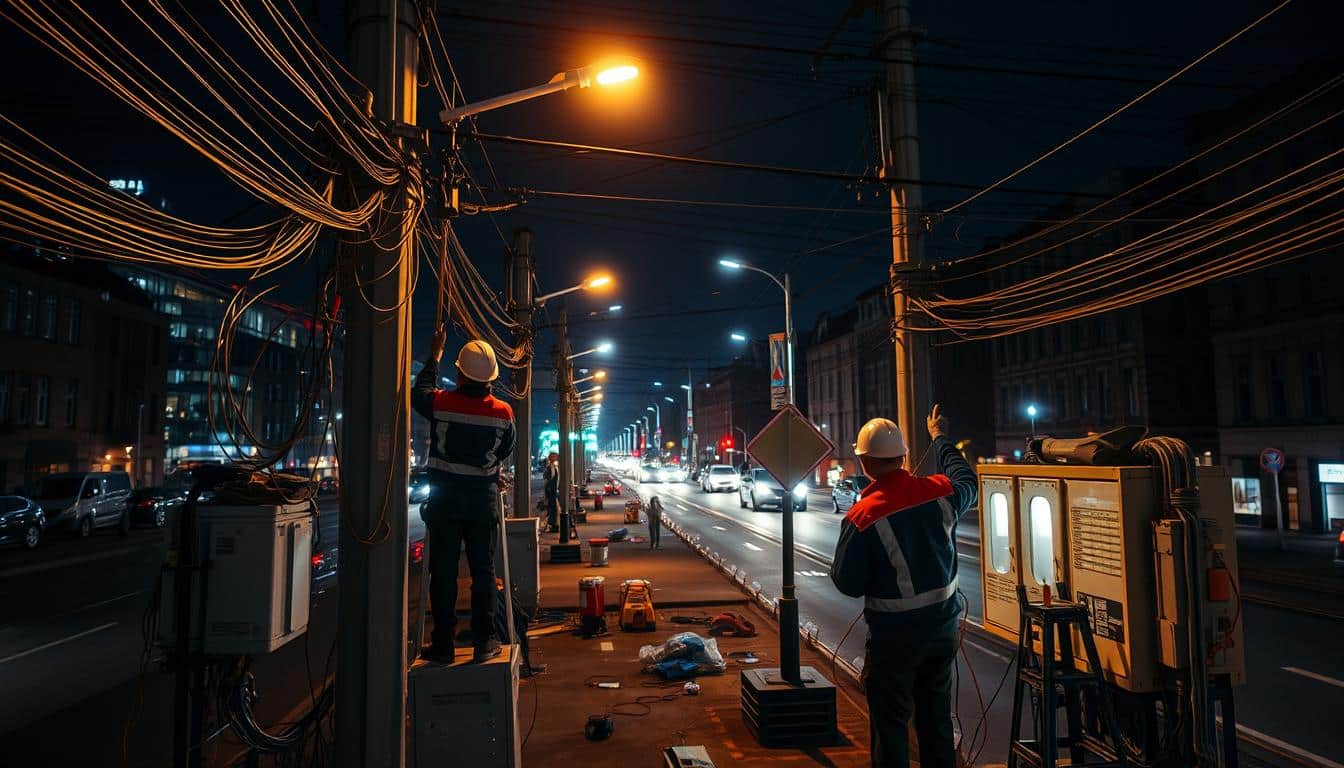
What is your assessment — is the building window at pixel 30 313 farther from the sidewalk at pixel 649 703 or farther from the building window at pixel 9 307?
the sidewalk at pixel 649 703

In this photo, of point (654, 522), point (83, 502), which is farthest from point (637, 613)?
point (83, 502)

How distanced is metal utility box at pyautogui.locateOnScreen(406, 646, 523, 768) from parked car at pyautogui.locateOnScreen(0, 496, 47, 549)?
1025 inches

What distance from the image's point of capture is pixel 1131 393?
39.7m

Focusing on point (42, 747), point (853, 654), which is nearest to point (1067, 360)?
point (853, 654)

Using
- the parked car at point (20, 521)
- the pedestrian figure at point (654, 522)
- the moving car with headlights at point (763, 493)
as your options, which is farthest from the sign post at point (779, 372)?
the parked car at point (20, 521)

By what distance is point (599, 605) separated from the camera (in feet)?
38.7

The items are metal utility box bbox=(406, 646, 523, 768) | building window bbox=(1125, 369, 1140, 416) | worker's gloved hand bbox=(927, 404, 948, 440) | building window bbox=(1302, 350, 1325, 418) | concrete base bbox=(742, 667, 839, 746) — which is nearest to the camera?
metal utility box bbox=(406, 646, 523, 768)

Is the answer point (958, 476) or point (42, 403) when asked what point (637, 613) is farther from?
point (42, 403)

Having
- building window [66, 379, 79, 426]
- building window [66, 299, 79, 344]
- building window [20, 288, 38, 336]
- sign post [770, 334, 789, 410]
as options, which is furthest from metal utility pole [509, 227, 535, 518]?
building window [66, 379, 79, 426]

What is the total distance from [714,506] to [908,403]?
35.8 meters

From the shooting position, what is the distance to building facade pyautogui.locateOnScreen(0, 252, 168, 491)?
35.9 meters

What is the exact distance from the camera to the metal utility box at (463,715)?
17.5 feet

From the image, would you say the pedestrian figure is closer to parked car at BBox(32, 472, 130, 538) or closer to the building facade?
parked car at BBox(32, 472, 130, 538)

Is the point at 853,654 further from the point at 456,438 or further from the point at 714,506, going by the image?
the point at 714,506
